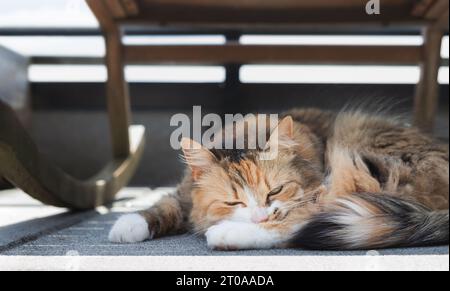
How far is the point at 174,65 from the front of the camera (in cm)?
142

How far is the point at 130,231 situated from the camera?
0.94m

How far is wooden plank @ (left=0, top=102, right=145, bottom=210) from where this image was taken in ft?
3.01

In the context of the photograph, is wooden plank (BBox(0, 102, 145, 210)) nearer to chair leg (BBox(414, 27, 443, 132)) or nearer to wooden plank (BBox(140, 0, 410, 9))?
wooden plank (BBox(140, 0, 410, 9))

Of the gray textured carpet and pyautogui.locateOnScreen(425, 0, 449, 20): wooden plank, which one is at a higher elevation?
pyautogui.locateOnScreen(425, 0, 449, 20): wooden plank

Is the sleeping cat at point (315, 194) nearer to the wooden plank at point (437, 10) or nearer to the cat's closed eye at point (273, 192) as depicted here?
the cat's closed eye at point (273, 192)

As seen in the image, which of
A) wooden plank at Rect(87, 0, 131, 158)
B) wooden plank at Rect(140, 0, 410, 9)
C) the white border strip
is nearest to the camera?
the white border strip

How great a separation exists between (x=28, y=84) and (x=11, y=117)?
1.20 m

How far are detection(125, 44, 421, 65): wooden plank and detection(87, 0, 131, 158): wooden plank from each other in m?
0.05

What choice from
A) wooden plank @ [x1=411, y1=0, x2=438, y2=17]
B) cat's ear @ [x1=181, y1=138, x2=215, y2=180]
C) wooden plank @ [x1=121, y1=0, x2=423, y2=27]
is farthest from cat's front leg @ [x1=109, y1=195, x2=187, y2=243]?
wooden plank @ [x1=411, y1=0, x2=438, y2=17]

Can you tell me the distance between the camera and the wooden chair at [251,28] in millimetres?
1252

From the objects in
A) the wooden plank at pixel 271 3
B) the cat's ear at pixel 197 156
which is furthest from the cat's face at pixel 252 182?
the wooden plank at pixel 271 3
